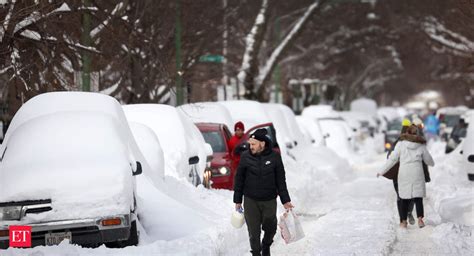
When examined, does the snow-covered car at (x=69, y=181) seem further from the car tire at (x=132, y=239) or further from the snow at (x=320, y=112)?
the snow at (x=320, y=112)

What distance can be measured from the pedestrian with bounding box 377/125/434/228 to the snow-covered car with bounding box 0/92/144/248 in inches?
194

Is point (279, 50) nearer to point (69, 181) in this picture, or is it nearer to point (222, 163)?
point (222, 163)

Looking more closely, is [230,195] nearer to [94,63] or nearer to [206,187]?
[206,187]

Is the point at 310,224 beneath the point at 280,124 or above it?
beneath

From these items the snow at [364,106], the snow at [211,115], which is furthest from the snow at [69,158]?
the snow at [364,106]

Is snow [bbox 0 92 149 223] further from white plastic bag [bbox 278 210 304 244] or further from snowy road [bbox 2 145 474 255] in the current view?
white plastic bag [bbox 278 210 304 244]

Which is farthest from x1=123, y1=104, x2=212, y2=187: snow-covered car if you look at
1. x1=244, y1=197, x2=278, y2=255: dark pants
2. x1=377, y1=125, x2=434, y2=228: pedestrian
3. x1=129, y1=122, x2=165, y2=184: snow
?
x1=244, y1=197, x2=278, y2=255: dark pants

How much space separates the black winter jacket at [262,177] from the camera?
1105 cm

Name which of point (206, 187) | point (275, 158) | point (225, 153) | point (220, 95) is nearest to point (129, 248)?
point (275, 158)

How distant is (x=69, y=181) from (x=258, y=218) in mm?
2031

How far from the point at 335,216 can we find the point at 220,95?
17640mm

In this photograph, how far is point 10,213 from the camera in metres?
11.2

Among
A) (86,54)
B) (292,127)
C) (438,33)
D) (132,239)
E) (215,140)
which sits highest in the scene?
(438,33)

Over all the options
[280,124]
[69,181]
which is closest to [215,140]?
[280,124]
